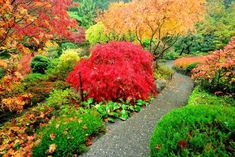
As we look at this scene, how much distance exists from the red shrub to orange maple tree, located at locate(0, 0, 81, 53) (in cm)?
164

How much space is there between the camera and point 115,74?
25.5 ft

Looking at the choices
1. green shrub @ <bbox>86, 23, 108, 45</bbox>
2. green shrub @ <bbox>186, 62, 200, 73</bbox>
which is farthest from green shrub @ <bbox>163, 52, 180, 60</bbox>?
green shrub @ <bbox>186, 62, 200, 73</bbox>

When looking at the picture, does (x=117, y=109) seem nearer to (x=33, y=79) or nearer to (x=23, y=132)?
(x=23, y=132)

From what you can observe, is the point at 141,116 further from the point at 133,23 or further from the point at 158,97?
the point at 133,23

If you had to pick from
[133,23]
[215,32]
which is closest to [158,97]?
[133,23]

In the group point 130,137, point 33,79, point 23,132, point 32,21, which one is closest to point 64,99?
point 23,132

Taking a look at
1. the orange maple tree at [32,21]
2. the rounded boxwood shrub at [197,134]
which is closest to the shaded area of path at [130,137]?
the rounded boxwood shrub at [197,134]

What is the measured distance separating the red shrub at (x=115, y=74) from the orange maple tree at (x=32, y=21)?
1642 millimetres

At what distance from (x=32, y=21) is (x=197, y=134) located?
3.76 meters

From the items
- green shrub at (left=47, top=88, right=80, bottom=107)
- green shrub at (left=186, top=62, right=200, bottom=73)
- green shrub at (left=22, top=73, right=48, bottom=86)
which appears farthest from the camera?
green shrub at (left=186, top=62, right=200, bottom=73)

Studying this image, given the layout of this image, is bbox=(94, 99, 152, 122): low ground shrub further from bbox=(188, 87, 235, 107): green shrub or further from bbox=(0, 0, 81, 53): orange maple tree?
bbox=(0, 0, 81, 53): orange maple tree

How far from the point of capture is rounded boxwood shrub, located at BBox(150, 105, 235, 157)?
11.3ft

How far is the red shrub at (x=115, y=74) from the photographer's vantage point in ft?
25.0

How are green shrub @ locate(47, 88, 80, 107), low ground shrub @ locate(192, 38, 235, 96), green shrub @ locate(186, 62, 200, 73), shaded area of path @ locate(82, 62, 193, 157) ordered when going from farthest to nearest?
green shrub @ locate(186, 62, 200, 73), low ground shrub @ locate(192, 38, 235, 96), green shrub @ locate(47, 88, 80, 107), shaded area of path @ locate(82, 62, 193, 157)
